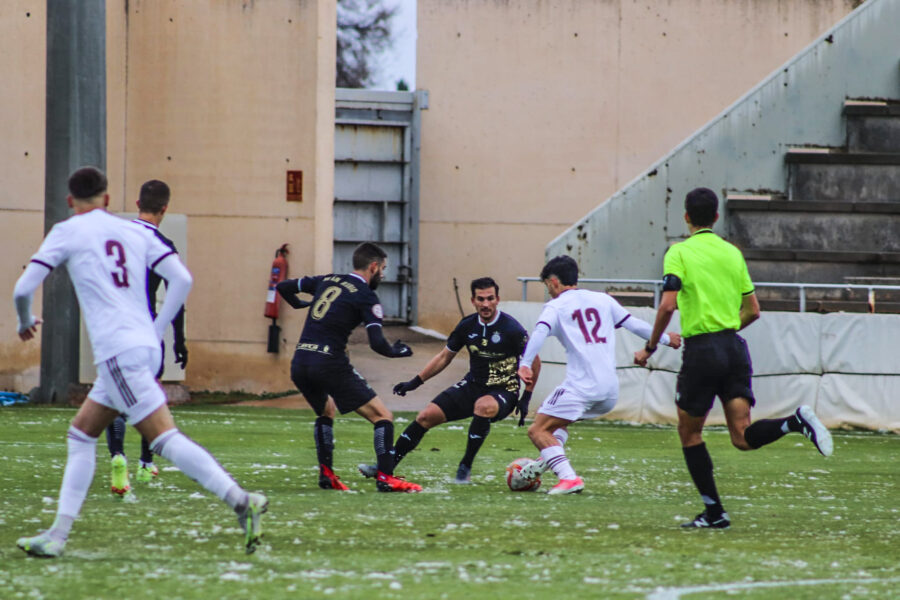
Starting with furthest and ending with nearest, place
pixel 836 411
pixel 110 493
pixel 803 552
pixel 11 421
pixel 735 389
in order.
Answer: pixel 836 411 < pixel 11 421 < pixel 110 493 < pixel 735 389 < pixel 803 552

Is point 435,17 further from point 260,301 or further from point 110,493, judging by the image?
point 110,493

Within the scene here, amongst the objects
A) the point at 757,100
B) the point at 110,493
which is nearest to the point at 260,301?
the point at 757,100

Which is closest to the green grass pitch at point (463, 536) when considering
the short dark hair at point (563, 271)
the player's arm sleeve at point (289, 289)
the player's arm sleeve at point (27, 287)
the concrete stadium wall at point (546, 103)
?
the player's arm sleeve at point (27, 287)

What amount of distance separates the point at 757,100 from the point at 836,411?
24.2 feet

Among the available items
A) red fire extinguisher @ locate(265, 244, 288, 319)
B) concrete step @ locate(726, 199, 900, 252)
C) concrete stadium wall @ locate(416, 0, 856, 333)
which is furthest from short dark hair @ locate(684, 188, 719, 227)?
concrete stadium wall @ locate(416, 0, 856, 333)

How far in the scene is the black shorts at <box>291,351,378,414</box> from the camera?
947cm

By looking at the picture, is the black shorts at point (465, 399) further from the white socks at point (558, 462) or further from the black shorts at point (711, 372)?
the black shorts at point (711, 372)

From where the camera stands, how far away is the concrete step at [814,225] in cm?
2228

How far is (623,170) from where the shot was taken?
27.1 metres

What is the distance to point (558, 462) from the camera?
383 inches

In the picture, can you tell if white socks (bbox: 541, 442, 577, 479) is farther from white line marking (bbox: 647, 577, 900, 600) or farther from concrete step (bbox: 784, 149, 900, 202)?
concrete step (bbox: 784, 149, 900, 202)

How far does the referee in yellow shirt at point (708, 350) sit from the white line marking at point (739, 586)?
1.70m

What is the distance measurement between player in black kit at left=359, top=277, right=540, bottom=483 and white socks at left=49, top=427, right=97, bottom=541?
409 cm

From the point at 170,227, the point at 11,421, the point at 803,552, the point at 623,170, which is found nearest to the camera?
the point at 803,552
